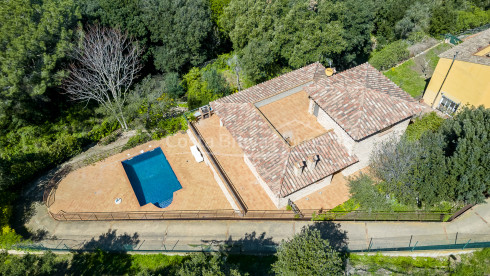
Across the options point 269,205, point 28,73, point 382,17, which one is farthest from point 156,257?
point 382,17

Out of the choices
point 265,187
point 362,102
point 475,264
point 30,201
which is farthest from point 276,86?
point 30,201

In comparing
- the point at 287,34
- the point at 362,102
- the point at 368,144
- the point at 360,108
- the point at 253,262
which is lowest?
the point at 253,262

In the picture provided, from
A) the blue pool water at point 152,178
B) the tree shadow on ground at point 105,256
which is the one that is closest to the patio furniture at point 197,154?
the blue pool water at point 152,178

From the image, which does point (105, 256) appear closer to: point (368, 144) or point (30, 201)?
point (30, 201)

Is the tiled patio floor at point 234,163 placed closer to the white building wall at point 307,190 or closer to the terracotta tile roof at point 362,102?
the white building wall at point 307,190

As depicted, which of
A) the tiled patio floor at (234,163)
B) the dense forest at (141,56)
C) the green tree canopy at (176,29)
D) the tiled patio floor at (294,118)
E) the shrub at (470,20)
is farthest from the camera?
the shrub at (470,20)

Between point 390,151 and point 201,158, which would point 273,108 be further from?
point 390,151
